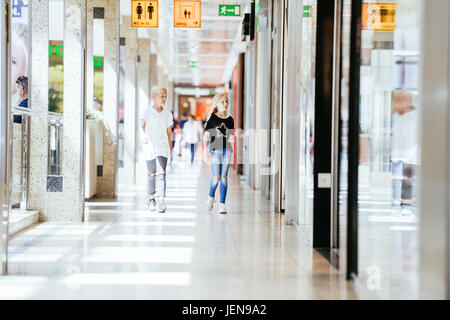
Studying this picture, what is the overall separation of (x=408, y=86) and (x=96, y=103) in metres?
5.50

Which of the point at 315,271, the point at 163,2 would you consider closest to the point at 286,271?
the point at 315,271

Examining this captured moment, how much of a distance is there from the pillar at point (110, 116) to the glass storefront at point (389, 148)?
4.16 meters

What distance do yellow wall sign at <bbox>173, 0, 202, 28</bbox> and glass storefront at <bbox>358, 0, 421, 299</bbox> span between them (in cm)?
316

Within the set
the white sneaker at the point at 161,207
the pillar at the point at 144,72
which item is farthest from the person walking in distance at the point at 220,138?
the pillar at the point at 144,72

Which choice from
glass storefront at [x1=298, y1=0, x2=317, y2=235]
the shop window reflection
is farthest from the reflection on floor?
the shop window reflection

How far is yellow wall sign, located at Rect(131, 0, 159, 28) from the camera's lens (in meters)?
11.3

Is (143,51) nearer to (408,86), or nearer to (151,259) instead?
(408,86)

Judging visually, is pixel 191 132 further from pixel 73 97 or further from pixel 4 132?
pixel 4 132

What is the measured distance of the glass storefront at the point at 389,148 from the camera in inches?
211

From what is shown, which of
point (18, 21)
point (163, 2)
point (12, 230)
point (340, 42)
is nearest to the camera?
point (340, 42)

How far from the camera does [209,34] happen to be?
16.9 meters

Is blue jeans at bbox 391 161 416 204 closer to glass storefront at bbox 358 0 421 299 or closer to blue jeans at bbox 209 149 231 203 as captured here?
glass storefront at bbox 358 0 421 299

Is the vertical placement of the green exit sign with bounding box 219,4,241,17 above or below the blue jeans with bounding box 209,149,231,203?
above

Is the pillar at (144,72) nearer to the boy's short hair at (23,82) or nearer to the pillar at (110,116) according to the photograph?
the pillar at (110,116)
